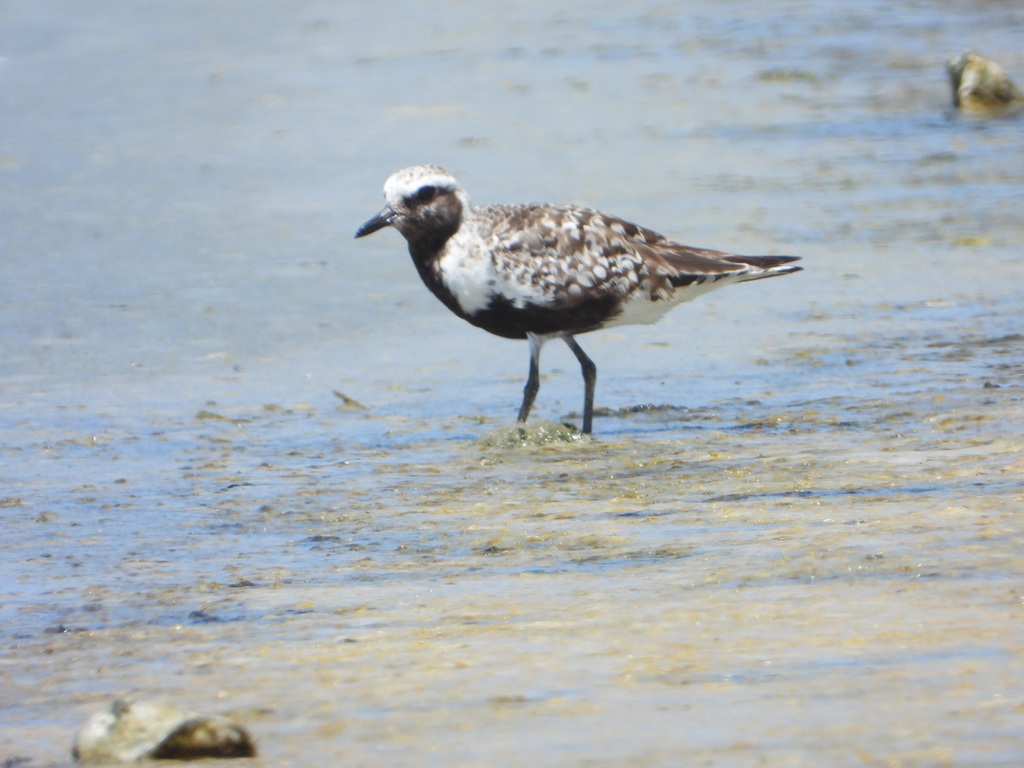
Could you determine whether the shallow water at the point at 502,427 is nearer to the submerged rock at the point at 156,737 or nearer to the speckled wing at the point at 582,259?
the submerged rock at the point at 156,737

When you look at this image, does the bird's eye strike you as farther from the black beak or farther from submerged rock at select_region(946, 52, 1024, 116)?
submerged rock at select_region(946, 52, 1024, 116)

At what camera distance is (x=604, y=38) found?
1948 cm

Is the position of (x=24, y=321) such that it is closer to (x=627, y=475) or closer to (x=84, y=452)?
(x=84, y=452)

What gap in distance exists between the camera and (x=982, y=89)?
14922mm

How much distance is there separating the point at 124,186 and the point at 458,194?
18.2 ft

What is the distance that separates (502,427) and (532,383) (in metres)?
0.43

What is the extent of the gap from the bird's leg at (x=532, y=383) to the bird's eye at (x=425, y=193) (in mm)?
786

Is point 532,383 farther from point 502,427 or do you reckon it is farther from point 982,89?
point 982,89

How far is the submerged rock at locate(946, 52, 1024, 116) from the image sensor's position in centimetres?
1495

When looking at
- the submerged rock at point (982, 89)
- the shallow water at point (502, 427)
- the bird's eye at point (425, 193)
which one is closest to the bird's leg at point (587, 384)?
the shallow water at point (502, 427)

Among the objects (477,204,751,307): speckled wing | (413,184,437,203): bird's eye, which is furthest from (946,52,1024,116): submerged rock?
(413,184,437,203): bird's eye

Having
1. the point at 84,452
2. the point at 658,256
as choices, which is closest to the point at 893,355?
the point at 658,256

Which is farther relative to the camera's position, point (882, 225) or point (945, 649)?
point (882, 225)

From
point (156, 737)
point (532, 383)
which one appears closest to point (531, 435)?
point (532, 383)
